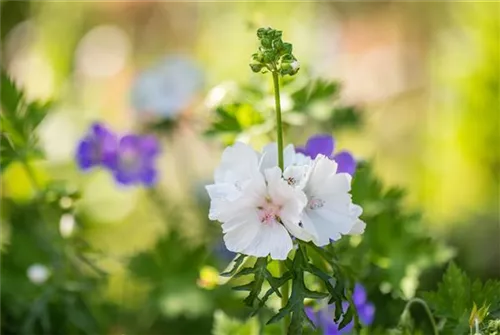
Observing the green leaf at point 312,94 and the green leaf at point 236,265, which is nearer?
the green leaf at point 236,265

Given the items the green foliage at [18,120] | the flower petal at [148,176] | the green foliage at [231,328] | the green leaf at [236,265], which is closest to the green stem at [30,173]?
the green foliage at [18,120]

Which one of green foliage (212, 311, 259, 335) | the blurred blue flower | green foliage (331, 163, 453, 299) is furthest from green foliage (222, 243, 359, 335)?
the blurred blue flower

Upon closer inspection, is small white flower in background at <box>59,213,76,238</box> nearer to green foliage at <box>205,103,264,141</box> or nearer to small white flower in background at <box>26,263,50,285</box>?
small white flower in background at <box>26,263,50,285</box>

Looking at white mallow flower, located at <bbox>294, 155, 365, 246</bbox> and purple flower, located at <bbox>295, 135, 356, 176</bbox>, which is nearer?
white mallow flower, located at <bbox>294, 155, 365, 246</bbox>

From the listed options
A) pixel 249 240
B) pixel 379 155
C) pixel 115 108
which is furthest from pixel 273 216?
pixel 115 108

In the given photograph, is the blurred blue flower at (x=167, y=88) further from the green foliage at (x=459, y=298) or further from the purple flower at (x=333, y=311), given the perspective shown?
the green foliage at (x=459, y=298)

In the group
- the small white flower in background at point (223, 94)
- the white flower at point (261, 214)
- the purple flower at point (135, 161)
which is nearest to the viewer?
the white flower at point (261, 214)

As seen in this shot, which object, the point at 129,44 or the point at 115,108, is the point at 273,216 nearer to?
the point at 115,108

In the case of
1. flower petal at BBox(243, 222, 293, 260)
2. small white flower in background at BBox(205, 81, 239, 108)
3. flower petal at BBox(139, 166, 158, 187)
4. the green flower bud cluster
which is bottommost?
flower petal at BBox(139, 166, 158, 187)

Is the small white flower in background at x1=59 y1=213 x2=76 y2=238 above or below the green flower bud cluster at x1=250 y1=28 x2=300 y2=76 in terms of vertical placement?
below
